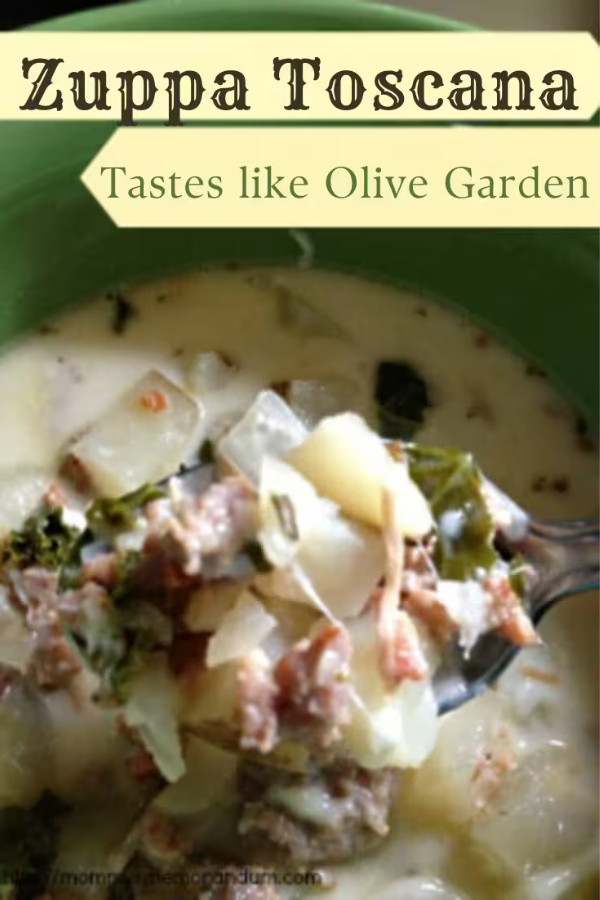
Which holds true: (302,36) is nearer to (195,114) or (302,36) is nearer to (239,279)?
(195,114)

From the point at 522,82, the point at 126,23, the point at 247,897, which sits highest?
the point at 126,23

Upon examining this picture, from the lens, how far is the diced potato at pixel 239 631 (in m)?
1.30

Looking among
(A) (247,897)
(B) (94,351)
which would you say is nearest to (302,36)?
(B) (94,351)

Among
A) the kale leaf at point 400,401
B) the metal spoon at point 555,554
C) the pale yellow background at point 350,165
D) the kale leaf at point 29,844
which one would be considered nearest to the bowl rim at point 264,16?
the pale yellow background at point 350,165

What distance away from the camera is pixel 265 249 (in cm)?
193

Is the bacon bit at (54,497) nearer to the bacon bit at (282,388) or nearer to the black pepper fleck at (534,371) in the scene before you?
the bacon bit at (282,388)

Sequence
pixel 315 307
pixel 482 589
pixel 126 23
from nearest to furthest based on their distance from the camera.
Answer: pixel 482 589 → pixel 126 23 → pixel 315 307

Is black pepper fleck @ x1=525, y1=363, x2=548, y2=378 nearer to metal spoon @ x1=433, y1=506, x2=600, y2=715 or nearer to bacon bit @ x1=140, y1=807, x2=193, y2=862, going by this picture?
metal spoon @ x1=433, y1=506, x2=600, y2=715

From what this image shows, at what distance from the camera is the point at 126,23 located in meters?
1.78

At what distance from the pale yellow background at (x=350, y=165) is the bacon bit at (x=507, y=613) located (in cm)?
58

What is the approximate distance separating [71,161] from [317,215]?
0.35 m

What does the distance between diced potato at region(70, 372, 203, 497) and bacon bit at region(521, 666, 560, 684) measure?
0.53 meters

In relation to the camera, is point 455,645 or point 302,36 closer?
point 455,645

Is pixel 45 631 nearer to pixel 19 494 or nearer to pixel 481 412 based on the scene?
pixel 19 494
